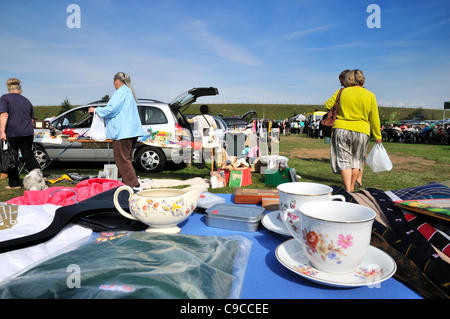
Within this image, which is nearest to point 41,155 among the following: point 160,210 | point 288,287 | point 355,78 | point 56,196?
point 56,196

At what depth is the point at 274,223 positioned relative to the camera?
1213 mm

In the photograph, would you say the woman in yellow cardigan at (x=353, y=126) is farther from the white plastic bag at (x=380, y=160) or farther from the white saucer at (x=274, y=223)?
the white saucer at (x=274, y=223)

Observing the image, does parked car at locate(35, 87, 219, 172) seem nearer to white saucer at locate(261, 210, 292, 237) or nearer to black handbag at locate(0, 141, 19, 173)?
black handbag at locate(0, 141, 19, 173)

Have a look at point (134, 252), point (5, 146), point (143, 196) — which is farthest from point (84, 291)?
point (5, 146)

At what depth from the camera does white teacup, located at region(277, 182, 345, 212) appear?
41.0 inches

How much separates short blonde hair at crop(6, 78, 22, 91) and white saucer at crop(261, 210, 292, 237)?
17.0ft

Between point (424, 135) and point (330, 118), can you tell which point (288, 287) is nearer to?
point (330, 118)

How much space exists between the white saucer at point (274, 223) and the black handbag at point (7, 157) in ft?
16.7

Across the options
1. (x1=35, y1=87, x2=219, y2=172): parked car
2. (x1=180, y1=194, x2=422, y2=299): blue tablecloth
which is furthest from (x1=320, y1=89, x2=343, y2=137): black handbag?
(x1=35, y1=87, x2=219, y2=172): parked car

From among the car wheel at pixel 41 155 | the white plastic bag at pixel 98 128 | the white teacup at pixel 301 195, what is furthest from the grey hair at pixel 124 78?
the car wheel at pixel 41 155
